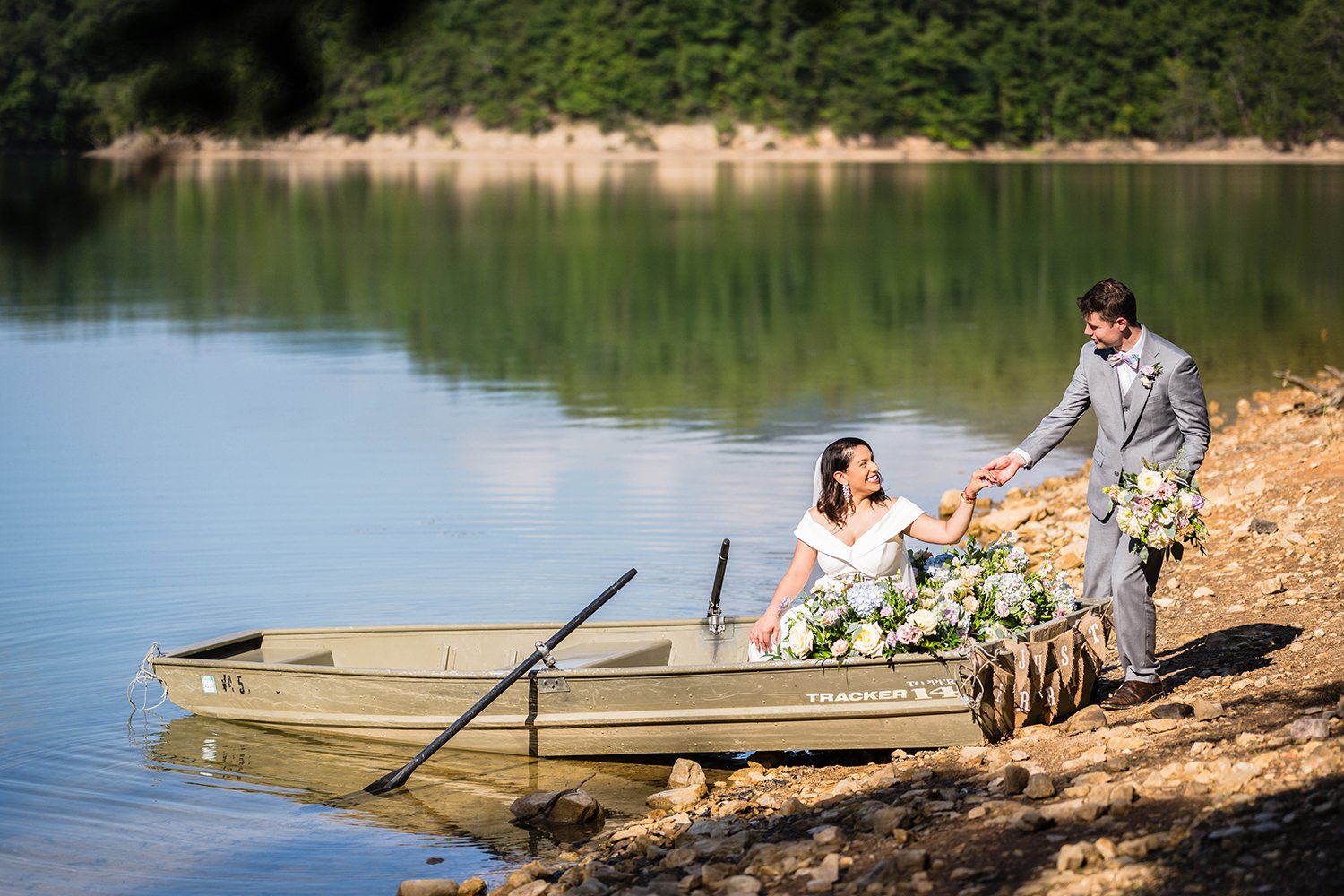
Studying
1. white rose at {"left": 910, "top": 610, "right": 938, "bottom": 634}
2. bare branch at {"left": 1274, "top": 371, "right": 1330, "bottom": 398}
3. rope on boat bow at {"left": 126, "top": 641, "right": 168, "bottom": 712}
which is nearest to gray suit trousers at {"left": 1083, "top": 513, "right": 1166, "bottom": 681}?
white rose at {"left": 910, "top": 610, "right": 938, "bottom": 634}

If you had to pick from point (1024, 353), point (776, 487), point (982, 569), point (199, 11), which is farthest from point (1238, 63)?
point (199, 11)

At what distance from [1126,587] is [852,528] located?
1.51 meters

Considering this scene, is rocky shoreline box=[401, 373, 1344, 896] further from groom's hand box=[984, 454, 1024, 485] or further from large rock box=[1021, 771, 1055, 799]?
groom's hand box=[984, 454, 1024, 485]

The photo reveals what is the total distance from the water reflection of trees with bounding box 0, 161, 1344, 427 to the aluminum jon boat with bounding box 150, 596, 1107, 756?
3.01 metres

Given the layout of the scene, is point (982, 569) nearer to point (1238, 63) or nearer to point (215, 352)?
point (215, 352)

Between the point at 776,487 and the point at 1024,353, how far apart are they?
11.2 m

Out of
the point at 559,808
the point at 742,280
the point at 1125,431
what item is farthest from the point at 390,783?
the point at 742,280

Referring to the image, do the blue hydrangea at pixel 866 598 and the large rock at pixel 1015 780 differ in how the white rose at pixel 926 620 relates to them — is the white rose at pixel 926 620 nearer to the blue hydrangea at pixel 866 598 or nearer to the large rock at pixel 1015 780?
the blue hydrangea at pixel 866 598

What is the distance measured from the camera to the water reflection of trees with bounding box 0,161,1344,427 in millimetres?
25266

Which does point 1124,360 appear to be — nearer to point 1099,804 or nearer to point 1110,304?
point 1110,304

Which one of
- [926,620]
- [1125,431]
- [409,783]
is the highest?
[1125,431]

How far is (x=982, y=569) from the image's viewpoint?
886cm

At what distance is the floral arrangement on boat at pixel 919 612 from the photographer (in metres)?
8.55

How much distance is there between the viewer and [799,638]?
8695mm
